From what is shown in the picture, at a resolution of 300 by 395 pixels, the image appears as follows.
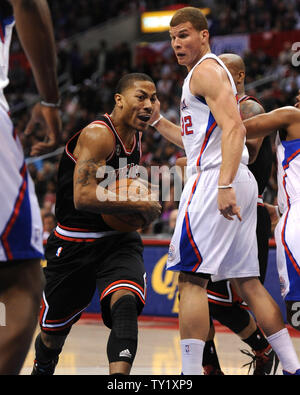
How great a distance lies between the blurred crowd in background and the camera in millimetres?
12414

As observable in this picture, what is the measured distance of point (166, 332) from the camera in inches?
286

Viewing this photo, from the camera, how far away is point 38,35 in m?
2.38

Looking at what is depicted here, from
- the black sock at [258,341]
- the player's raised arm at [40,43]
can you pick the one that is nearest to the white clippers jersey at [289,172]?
the black sock at [258,341]

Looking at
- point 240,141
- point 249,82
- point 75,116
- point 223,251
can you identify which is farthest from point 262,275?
point 75,116

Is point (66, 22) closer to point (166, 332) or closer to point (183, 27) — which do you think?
point (166, 332)

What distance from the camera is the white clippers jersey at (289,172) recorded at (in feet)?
13.2

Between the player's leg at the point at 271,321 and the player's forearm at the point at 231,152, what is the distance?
72 centimetres

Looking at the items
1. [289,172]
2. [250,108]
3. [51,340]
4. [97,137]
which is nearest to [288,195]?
[289,172]

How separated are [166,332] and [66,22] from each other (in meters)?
16.9

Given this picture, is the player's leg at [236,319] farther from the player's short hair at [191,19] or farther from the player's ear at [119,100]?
the player's short hair at [191,19]

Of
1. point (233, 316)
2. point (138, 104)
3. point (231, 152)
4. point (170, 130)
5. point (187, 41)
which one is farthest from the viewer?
point (170, 130)

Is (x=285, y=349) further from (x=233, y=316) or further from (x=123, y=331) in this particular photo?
(x=123, y=331)

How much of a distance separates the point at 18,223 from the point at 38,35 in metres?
0.71

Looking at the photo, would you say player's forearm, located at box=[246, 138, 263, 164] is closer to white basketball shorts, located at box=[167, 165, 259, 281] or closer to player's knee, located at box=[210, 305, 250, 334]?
white basketball shorts, located at box=[167, 165, 259, 281]
